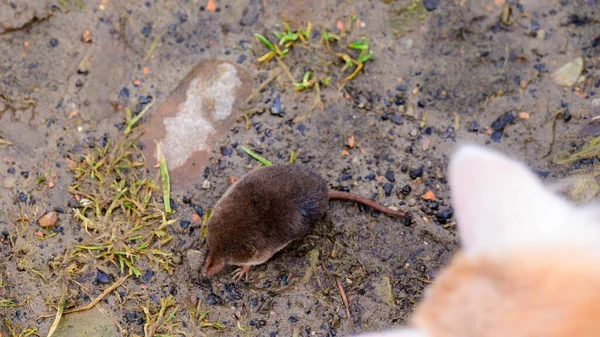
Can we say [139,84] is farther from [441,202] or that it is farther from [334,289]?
[441,202]

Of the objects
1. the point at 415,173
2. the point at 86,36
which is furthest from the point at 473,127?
the point at 86,36

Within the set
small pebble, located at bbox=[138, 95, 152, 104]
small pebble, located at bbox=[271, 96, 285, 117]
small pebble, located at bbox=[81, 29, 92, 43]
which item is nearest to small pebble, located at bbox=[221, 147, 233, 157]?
small pebble, located at bbox=[271, 96, 285, 117]

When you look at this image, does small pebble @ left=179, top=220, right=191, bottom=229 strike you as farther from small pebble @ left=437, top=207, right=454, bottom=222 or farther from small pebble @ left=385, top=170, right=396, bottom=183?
small pebble @ left=437, top=207, right=454, bottom=222

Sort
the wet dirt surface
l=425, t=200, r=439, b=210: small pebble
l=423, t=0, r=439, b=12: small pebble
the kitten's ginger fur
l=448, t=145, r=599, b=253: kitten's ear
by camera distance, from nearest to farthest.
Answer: the kitten's ginger fur → l=448, t=145, r=599, b=253: kitten's ear → the wet dirt surface → l=425, t=200, r=439, b=210: small pebble → l=423, t=0, r=439, b=12: small pebble

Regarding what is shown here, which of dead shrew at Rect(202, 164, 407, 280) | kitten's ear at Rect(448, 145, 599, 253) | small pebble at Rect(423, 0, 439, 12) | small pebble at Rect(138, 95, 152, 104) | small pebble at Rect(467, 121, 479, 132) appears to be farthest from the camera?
small pebble at Rect(423, 0, 439, 12)

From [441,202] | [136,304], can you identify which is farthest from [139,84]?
[441,202]

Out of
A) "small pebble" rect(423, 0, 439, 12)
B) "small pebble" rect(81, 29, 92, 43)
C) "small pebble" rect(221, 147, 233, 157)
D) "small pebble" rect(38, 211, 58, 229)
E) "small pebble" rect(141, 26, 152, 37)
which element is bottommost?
"small pebble" rect(38, 211, 58, 229)
